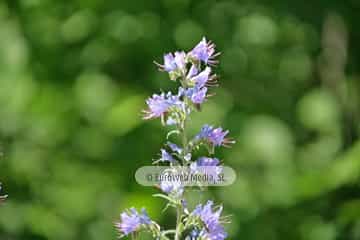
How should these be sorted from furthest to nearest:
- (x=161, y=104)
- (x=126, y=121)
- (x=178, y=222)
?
(x=126, y=121), (x=161, y=104), (x=178, y=222)

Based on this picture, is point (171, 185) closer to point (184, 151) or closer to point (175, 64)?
point (184, 151)

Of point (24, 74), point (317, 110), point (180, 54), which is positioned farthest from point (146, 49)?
point (180, 54)

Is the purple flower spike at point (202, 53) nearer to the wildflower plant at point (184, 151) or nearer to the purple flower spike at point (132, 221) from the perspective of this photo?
the wildflower plant at point (184, 151)

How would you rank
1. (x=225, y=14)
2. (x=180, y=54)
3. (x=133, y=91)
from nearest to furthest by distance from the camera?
(x=180, y=54) < (x=133, y=91) < (x=225, y=14)

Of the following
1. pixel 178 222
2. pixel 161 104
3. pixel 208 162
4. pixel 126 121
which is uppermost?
pixel 126 121

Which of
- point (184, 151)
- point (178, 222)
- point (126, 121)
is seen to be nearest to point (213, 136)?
point (184, 151)

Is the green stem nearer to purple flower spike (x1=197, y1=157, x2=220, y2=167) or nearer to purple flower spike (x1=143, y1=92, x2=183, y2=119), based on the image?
purple flower spike (x1=197, y1=157, x2=220, y2=167)

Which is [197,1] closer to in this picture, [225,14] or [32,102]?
[225,14]
